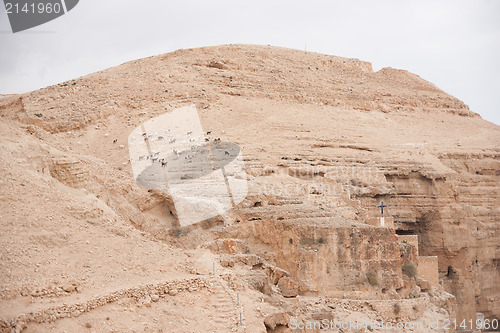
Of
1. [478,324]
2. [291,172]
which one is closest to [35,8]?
[291,172]

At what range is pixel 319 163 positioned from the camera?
26.9m

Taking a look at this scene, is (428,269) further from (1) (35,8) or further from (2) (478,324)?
(1) (35,8)

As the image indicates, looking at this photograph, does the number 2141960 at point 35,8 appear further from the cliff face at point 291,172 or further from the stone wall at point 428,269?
the stone wall at point 428,269

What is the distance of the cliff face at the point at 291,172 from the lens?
14336 mm

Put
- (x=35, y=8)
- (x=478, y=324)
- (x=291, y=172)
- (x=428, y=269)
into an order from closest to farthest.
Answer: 1. (x=35, y=8)
2. (x=428, y=269)
3. (x=291, y=172)
4. (x=478, y=324)

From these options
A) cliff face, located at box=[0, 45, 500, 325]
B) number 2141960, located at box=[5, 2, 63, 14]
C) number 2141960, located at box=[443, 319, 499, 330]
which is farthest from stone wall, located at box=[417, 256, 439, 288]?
number 2141960, located at box=[5, 2, 63, 14]

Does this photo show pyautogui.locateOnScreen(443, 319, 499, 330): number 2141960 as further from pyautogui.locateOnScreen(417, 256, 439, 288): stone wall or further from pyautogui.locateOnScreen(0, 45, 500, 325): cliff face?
pyautogui.locateOnScreen(417, 256, 439, 288): stone wall

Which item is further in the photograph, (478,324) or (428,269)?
(478,324)

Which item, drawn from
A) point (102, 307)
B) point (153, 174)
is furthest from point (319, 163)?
point (102, 307)

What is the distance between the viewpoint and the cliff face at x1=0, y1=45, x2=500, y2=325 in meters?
14.3

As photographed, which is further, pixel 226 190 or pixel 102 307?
pixel 226 190

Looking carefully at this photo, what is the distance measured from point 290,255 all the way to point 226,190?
3.20 m

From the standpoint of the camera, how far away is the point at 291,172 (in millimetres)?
25219

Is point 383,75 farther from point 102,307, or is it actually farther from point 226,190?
point 102,307
